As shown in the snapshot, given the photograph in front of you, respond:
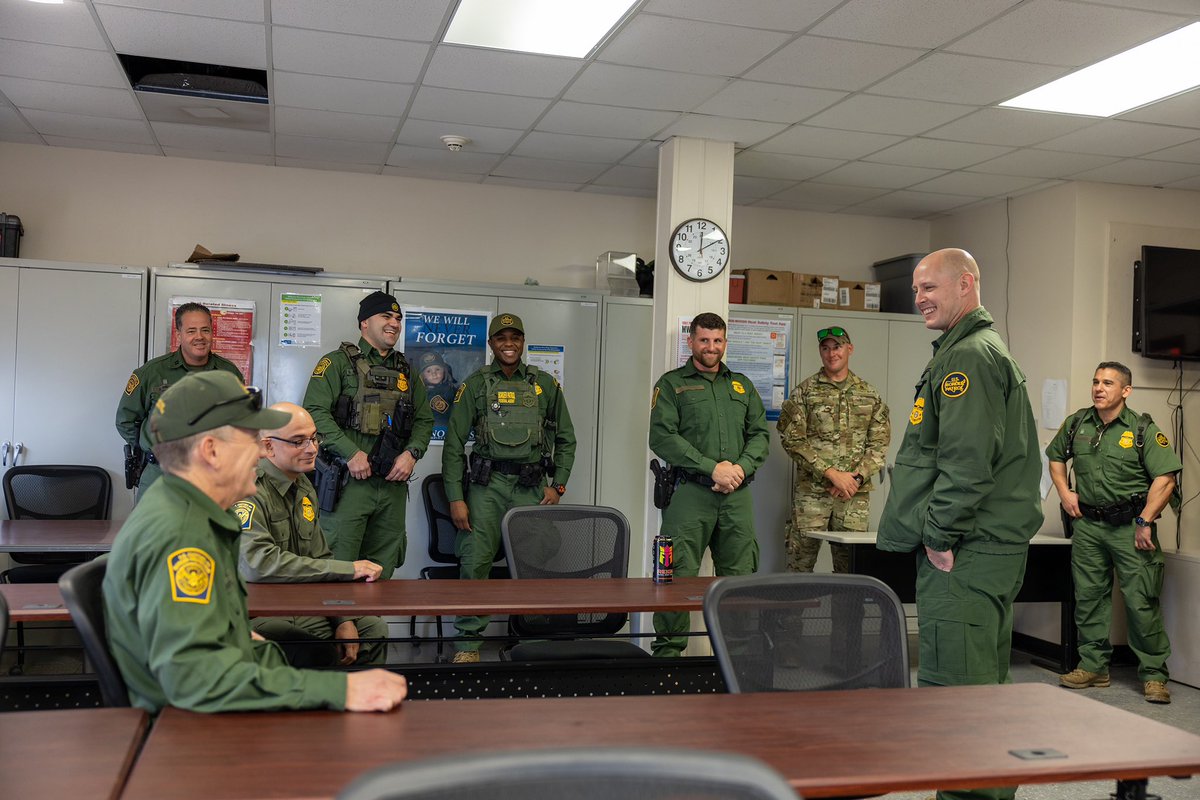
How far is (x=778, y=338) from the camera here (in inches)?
257

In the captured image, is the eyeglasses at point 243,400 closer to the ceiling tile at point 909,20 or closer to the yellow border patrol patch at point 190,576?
the yellow border patrol patch at point 190,576

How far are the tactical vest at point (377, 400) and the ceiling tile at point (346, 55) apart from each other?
1337mm

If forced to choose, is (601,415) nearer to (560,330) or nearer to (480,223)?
(560,330)

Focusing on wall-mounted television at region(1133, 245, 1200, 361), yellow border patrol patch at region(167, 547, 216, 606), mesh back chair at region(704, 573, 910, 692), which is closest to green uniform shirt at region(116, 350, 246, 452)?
yellow border patrol patch at region(167, 547, 216, 606)

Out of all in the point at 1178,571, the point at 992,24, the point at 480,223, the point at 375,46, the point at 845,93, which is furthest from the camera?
the point at 480,223

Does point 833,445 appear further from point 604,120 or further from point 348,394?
point 348,394

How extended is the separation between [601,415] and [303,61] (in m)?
2.73

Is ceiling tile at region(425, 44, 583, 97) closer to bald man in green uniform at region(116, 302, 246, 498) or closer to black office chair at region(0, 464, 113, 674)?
bald man in green uniform at region(116, 302, 246, 498)

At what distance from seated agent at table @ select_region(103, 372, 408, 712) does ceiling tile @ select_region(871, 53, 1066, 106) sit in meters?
3.42

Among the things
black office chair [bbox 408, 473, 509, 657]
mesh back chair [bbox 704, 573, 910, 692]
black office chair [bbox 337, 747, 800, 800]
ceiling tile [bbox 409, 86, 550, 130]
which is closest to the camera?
black office chair [bbox 337, 747, 800, 800]

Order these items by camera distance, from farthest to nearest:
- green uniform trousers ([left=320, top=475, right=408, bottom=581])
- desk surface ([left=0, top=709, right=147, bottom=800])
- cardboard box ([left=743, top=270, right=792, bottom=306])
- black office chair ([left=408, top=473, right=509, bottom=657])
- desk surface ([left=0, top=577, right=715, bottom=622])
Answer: cardboard box ([left=743, top=270, right=792, bottom=306])
black office chair ([left=408, top=473, right=509, bottom=657])
green uniform trousers ([left=320, top=475, right=408, bottom=581])
desk surface ([left=0, top=577, right=715, bottom=622])
desk surface ([left=0, top=709, right=147, bottom=800])

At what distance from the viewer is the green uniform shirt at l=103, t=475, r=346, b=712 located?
167 centimetres

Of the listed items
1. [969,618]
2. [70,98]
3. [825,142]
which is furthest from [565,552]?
[70,98]

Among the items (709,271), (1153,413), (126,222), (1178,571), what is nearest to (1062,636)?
(1178,571)
